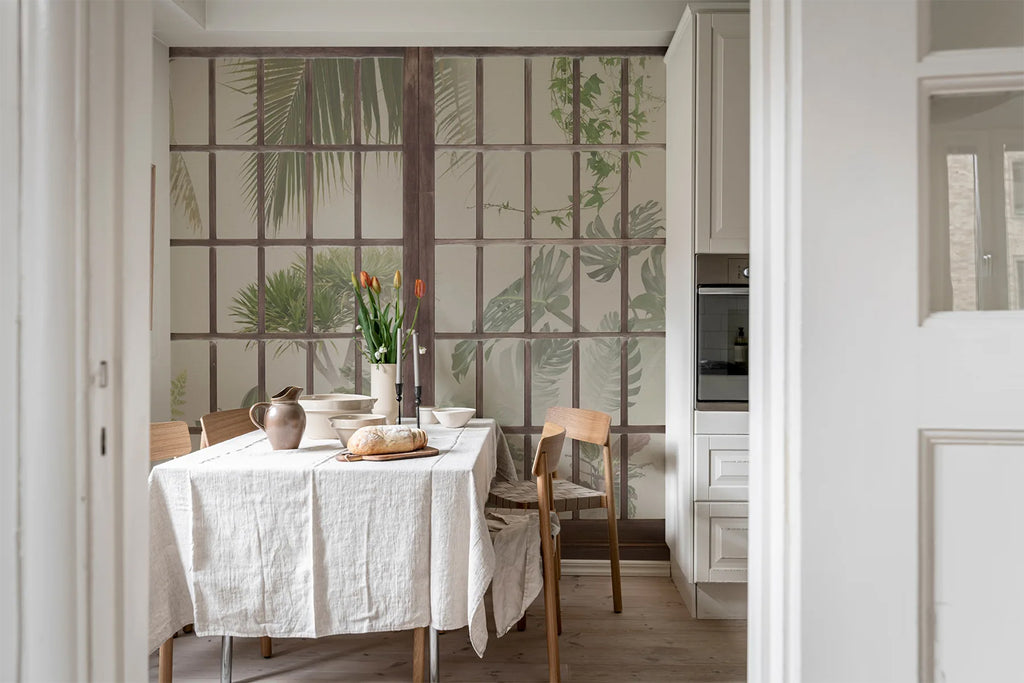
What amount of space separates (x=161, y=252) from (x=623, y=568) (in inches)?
107

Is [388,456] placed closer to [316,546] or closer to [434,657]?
[316,546]

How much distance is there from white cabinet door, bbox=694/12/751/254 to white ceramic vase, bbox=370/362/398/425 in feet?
4.64

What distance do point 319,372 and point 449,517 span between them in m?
1.73

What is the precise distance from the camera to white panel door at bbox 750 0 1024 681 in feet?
2.72

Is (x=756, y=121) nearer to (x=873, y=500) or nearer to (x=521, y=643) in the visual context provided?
(x=873, y=500)

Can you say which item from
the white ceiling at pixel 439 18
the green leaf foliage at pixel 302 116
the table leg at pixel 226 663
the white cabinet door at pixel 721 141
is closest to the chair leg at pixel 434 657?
the table leg at pixel 226 663

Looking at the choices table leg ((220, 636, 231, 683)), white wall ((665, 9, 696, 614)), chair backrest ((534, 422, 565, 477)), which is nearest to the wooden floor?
table leg ((220, 636, 231, 683))

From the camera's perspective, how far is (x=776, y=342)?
896mm

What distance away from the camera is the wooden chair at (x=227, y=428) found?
2531 mm

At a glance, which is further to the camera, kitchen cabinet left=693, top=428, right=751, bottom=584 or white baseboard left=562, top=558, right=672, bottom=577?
white baseboard left=562, top=558, right=672, bottom=577

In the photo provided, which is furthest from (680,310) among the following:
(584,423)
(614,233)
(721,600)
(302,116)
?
(302,116)

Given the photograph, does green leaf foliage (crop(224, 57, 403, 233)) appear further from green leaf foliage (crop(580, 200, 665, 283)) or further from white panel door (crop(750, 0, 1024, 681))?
white panel door (crop(750, 0, 1024, 681))

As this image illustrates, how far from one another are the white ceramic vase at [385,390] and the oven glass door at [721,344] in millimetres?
1295

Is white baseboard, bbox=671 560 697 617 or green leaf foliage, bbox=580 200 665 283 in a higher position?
green leaf foliage, bbox=580 200 665 283
